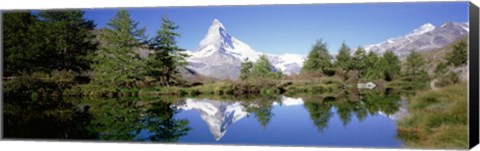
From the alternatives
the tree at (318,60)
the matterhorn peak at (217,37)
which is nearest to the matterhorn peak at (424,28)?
the tree at (318,60)

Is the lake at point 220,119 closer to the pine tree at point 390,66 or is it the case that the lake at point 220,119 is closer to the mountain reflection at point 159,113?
the mountain reflection at point 159,113

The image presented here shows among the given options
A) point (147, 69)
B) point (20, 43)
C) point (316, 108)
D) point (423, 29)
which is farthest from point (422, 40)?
point (20, 43)

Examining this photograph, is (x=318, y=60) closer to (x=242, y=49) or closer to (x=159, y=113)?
(x=242, y=49)

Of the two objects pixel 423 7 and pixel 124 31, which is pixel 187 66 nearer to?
pixel 124 31

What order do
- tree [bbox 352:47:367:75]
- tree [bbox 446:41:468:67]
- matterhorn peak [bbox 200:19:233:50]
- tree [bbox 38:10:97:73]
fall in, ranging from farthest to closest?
tree [bbox 38:10:97:73], matterhorn peak [bbox 200:19:233:50], tree [bbox 352:47:367:75], tree [bbox 446:41:468:67]

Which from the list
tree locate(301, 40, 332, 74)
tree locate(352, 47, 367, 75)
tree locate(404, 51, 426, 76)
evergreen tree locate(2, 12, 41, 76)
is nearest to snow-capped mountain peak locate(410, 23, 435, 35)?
tree locate(404, 51, 426, 76)

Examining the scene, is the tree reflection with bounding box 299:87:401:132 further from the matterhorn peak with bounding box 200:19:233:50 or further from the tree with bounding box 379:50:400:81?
the matterhorn peak with bounding box 200:19:233:50
